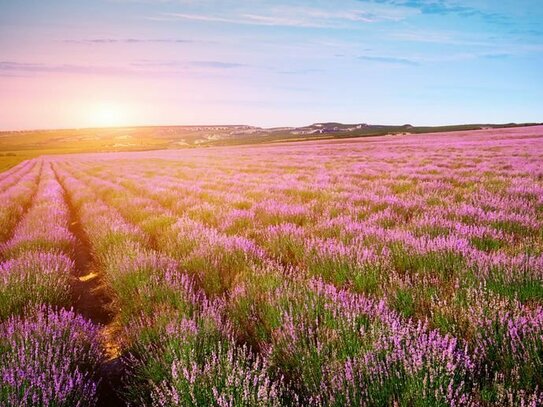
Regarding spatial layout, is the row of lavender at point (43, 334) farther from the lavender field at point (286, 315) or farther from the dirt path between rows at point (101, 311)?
the dirt path between rows at point (101, 311)

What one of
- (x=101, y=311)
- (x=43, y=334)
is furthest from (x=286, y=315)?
(x=101, y=311)

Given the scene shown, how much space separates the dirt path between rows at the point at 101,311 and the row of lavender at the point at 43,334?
0.48 ft

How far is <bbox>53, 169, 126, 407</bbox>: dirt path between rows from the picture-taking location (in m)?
2.78

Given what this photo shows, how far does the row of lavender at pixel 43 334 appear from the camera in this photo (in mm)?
2164

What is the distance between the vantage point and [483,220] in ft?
19.8

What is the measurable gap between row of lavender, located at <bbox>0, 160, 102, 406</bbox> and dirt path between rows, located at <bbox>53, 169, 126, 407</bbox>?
147mm

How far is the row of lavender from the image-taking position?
85.2 inches

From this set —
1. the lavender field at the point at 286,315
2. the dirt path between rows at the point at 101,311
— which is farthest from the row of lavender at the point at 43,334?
the dirt path between rows at the point at 101,311

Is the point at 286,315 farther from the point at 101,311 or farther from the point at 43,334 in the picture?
the point at 101,311

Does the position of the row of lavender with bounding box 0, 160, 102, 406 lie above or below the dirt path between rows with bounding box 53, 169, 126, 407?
above

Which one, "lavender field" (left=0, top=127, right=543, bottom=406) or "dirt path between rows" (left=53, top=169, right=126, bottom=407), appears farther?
"dirt path between rows" (left=53, top=169, right=126, bottom=407)

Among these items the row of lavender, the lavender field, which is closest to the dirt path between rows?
the lavender field

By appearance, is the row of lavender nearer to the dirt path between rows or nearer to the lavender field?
the lavender field

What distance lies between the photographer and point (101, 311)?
15.5 feet
